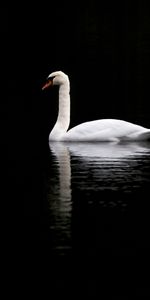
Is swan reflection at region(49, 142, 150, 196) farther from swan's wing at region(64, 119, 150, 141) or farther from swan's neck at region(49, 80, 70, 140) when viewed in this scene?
swan's neck at region(49, 80, 70, 140)

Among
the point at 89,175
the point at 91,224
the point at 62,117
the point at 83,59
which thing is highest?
the point at 83,59

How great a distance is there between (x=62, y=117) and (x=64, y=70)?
18554mm

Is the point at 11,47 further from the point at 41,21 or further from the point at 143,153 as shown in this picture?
the point at 143,153

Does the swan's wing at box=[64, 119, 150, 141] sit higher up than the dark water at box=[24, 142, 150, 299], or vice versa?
the swan's wing at box=[64, 119, 150, 141]

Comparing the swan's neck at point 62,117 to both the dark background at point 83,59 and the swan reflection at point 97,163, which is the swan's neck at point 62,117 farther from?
the dark background at point 83,59

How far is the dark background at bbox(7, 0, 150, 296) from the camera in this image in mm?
17938

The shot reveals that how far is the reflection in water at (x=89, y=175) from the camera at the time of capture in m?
11.8

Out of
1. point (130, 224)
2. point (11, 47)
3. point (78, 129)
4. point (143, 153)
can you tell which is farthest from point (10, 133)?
point (11, 47)

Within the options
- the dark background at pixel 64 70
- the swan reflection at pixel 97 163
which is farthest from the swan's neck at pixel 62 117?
the swan reflection at pixel 97 163

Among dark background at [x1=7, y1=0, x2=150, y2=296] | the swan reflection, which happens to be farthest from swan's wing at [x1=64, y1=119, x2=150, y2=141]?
dark background at [x1=7, y1=0, x2=150, y2=296]

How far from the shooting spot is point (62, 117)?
23.5 metres

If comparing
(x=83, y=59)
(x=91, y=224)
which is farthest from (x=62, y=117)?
(x=83, y=59)

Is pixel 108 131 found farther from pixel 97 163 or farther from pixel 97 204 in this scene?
pixel 97 204

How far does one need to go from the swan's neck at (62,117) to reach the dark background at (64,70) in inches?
11.0
